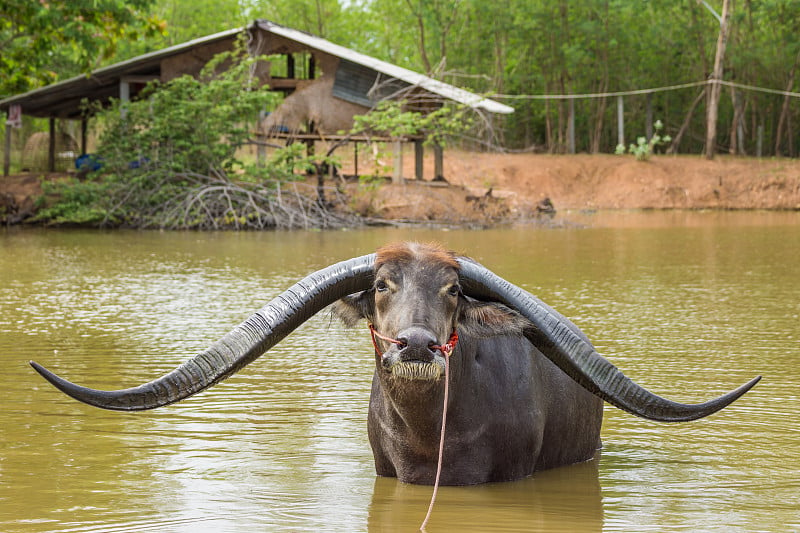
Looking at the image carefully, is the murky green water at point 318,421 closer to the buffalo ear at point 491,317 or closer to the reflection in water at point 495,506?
the reflection in water at point 495,506

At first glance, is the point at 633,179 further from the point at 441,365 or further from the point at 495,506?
the point at 441,365

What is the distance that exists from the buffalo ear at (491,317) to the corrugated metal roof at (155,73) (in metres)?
22.2

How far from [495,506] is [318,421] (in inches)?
88.7

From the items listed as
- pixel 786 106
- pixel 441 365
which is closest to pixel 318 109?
pixel 786 106

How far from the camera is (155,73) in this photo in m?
31.2

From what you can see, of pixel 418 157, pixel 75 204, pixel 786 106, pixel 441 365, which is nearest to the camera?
pixel 441 365

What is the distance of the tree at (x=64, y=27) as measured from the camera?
22406 mm

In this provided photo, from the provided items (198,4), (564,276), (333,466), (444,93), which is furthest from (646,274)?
(198,4)

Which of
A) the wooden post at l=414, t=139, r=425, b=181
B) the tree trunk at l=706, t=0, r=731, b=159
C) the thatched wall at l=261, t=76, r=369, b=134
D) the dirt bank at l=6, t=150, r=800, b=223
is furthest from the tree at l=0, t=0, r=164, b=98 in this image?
the tree trunk at l=706, t=0, r=731, b=159

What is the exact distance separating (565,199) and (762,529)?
34.5 meters

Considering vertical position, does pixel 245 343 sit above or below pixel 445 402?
above

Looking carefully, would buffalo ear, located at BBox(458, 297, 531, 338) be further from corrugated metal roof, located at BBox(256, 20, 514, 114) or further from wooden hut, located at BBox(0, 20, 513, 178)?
wooden hut, located at BBox(0, 20, 513, 178)

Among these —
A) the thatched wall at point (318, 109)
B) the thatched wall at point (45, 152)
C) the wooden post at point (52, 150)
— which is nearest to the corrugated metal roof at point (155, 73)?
the wooden post at point (52, 150)

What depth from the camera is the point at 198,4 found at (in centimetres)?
5809
